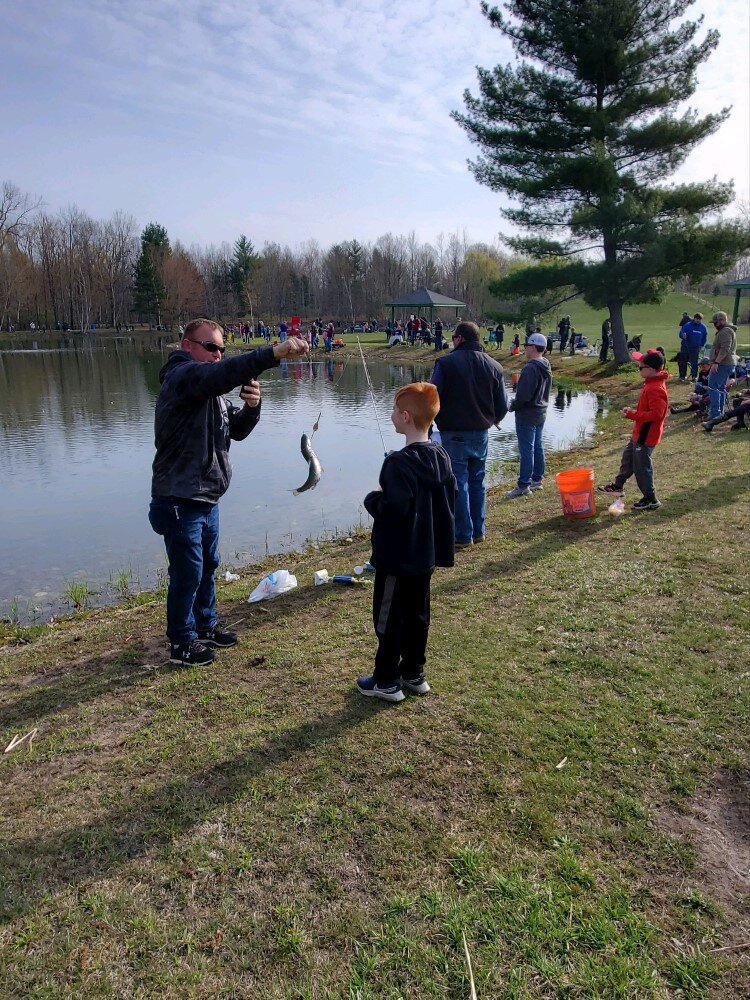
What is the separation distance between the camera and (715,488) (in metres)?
7.93

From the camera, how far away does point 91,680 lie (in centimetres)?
444

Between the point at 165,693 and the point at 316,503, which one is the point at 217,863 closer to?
the point at 165,693

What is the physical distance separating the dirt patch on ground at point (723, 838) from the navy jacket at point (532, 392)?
225 inches

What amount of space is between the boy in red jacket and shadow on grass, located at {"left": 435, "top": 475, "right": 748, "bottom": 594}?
0.37 metres

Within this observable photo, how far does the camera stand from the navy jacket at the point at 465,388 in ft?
20.7

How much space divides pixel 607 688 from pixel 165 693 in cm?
274

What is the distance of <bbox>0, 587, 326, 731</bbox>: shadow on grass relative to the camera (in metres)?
4.07

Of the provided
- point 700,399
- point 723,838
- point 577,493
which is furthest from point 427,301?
point 723,838

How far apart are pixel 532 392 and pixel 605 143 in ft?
56.3

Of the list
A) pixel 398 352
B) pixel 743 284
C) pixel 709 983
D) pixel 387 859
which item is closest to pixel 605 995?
pixel 709 983

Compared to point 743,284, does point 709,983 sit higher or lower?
lower

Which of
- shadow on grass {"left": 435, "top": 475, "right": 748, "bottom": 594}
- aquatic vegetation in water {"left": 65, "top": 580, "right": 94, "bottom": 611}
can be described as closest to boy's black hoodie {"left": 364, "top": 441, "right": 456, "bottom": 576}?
shadow on grass {"left": 435, "top": 475, "right": 748, "bottom": 594}

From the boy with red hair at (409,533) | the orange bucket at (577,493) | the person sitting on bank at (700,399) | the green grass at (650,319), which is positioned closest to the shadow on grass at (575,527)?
the orange bucket at (577,493)

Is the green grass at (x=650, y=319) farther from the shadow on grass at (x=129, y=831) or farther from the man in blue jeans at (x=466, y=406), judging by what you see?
the shadow on grass at (x=129, y=831)
